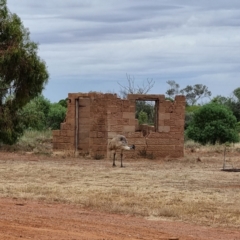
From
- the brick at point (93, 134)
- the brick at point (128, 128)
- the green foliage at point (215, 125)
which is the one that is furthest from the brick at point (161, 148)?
the green foliage at point (215, 125)

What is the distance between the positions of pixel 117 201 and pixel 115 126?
1268 centimetres

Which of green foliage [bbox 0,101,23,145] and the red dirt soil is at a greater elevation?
green foliage [bbox 0,101,23,145]

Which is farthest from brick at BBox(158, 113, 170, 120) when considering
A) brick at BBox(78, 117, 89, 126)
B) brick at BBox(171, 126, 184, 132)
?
brick at BBox(78, 117, 89, 126)

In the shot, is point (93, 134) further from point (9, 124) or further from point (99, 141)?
point (9, 124)

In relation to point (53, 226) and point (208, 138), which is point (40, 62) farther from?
point (53, 226)

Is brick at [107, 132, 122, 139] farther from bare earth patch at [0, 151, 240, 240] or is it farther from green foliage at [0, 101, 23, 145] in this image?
green foliage at [0, 101, 23, 145]

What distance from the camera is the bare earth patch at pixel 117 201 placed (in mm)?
11242

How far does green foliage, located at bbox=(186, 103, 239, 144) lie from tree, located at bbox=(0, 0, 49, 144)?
432 inches

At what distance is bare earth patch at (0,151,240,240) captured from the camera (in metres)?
11.2

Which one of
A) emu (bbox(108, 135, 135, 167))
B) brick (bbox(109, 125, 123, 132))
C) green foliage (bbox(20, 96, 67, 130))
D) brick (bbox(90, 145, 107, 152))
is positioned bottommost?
brick (bbox(90, 145, 107, 152))

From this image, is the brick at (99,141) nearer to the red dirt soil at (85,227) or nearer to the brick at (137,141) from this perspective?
the brick at (137,141)

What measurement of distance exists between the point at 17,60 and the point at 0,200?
16.4m

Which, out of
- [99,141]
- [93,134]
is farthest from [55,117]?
[99,141]

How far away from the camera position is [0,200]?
14828mm
